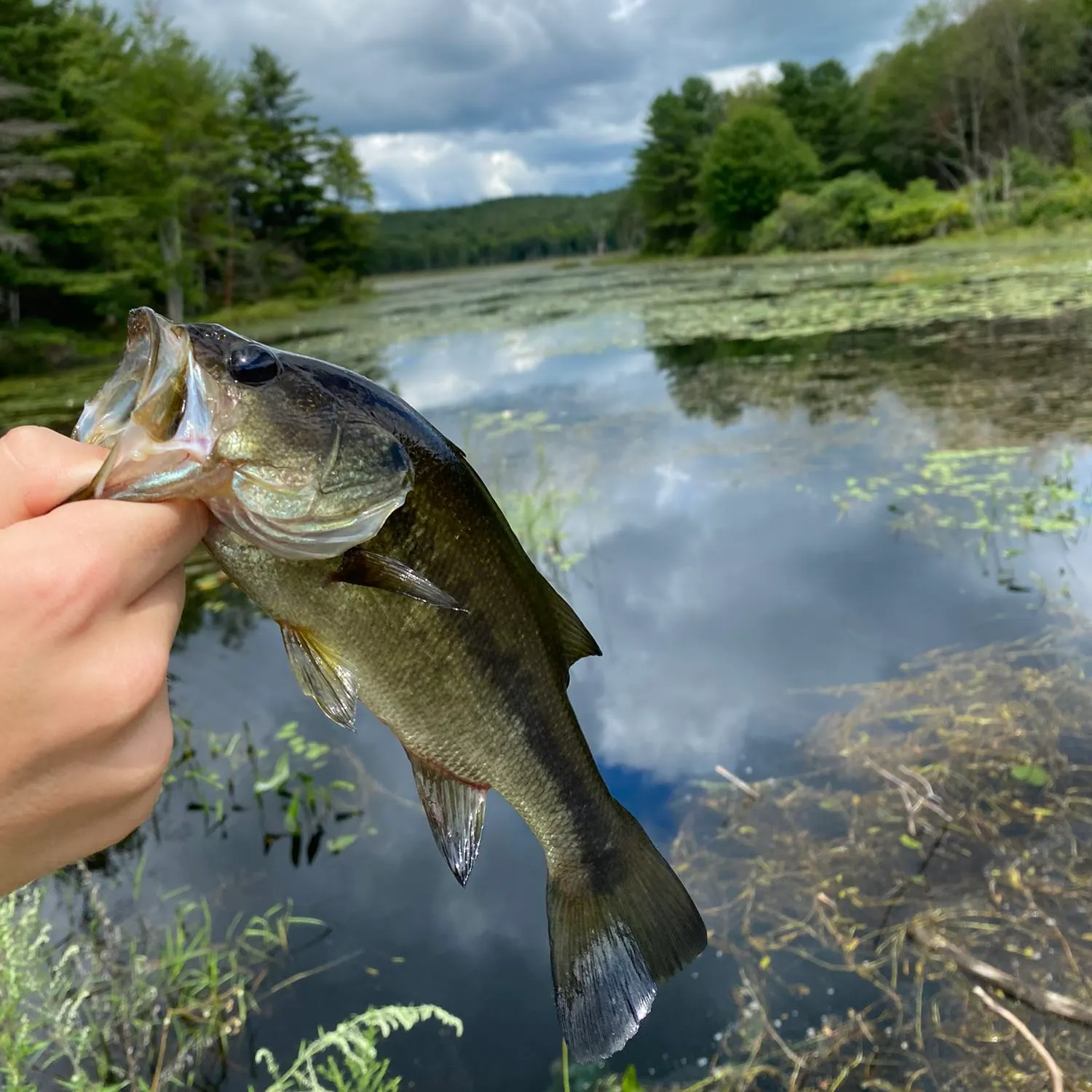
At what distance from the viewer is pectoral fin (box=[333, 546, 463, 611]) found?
1.28 meters

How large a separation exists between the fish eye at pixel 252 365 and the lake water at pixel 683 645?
2677 mm

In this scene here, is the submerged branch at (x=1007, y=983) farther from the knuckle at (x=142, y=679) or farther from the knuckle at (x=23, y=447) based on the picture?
the knuckle at (x=23, y=447)

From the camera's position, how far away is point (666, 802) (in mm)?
4121

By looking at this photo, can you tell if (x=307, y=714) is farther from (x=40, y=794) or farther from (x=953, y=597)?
(x=40, y=794)

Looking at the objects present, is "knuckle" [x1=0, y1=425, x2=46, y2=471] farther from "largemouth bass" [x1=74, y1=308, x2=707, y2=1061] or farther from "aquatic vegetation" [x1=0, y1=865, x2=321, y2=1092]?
"aquatic vegetation" [x1=0, y1=865, x2=321, y2=1092]

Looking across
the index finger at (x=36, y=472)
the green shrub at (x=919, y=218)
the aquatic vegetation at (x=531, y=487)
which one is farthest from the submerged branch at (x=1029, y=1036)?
the green shrub at (x=919, y=218)

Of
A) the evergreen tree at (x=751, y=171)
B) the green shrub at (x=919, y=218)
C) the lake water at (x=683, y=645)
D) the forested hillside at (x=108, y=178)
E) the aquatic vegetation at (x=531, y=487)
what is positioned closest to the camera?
the lake water at (x=683, y=645)

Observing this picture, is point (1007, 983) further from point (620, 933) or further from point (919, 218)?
point (919, 218)

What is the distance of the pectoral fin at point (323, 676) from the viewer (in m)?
1.38

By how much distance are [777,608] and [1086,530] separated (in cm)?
216

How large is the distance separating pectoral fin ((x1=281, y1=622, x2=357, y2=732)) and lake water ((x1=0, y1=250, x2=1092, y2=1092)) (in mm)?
2233

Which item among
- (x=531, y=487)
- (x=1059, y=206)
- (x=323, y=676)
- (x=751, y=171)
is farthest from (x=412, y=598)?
(x=751, y=171)

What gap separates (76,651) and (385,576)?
0.42m

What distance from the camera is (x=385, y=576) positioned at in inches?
50.7
